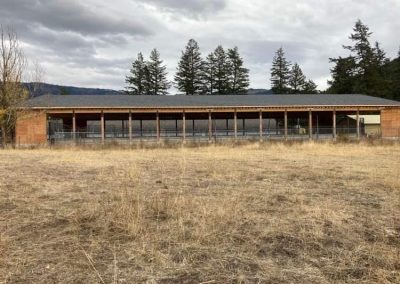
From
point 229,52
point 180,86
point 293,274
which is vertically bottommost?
point 293,274

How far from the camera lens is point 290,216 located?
23.5ft

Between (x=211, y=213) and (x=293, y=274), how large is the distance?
2.44 meters

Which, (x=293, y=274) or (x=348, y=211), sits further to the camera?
(x=348, y=211)

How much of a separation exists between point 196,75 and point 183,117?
45.1 m

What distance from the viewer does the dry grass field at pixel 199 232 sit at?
15.6ft

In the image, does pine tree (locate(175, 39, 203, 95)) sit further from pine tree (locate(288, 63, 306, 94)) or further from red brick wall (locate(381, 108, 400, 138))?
red brick wall (locate(381, 108, 400, 138))

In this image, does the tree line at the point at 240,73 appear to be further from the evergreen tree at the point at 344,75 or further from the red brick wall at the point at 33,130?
the red brick wall at the point at 33,130

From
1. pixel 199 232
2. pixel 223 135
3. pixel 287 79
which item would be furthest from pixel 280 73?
pixel 199 232

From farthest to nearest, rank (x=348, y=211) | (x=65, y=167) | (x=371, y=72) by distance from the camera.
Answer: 1. (x=371, y=72)
2. (x=65, y=167)
3. (x=348, y=211)

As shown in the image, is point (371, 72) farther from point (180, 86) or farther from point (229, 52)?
point (180, 86)

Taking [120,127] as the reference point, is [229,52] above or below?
above

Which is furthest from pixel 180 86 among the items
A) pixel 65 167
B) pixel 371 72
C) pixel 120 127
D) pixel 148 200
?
pixel 148 200

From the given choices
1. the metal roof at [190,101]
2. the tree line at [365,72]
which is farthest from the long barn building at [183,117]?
the tree line at [365,72]

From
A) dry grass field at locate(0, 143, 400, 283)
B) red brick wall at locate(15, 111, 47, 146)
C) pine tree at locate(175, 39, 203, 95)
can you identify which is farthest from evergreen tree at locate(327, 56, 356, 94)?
dry grass field at locate(0, 143, 400, 283)
